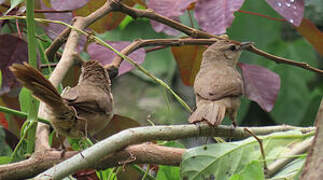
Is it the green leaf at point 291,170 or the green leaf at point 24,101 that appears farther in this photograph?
the green leaf at point 24,101

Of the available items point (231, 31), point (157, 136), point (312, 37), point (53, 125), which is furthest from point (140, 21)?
point (157, 136)

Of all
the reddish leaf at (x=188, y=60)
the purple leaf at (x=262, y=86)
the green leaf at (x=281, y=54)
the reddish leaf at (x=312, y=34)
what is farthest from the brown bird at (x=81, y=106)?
the green leaf at (x=281, y=54)

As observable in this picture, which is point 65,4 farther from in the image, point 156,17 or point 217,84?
point 217,84

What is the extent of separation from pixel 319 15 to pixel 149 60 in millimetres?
1405

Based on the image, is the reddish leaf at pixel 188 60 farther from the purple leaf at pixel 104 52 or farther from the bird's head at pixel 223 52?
the purple leaf at pixel 104 52

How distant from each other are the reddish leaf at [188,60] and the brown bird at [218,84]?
40 mm

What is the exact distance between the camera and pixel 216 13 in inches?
74.3

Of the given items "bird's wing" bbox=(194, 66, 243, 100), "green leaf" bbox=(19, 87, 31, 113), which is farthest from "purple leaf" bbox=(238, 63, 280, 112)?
"green leaf" bbox=(19, 87, 31, 113)

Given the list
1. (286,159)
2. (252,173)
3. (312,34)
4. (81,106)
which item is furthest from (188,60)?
(252,173)

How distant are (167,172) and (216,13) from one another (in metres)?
0.58

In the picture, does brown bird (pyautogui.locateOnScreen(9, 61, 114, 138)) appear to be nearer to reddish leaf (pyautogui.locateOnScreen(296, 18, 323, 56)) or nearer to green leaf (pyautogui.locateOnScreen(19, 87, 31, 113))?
green leaf (pyautogui.locateOnScreen(19, 87, 31, 113))

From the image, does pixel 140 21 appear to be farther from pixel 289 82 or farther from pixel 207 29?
pixel 289 82

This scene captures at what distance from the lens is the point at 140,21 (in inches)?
110

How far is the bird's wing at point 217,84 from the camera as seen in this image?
88.6 inches
